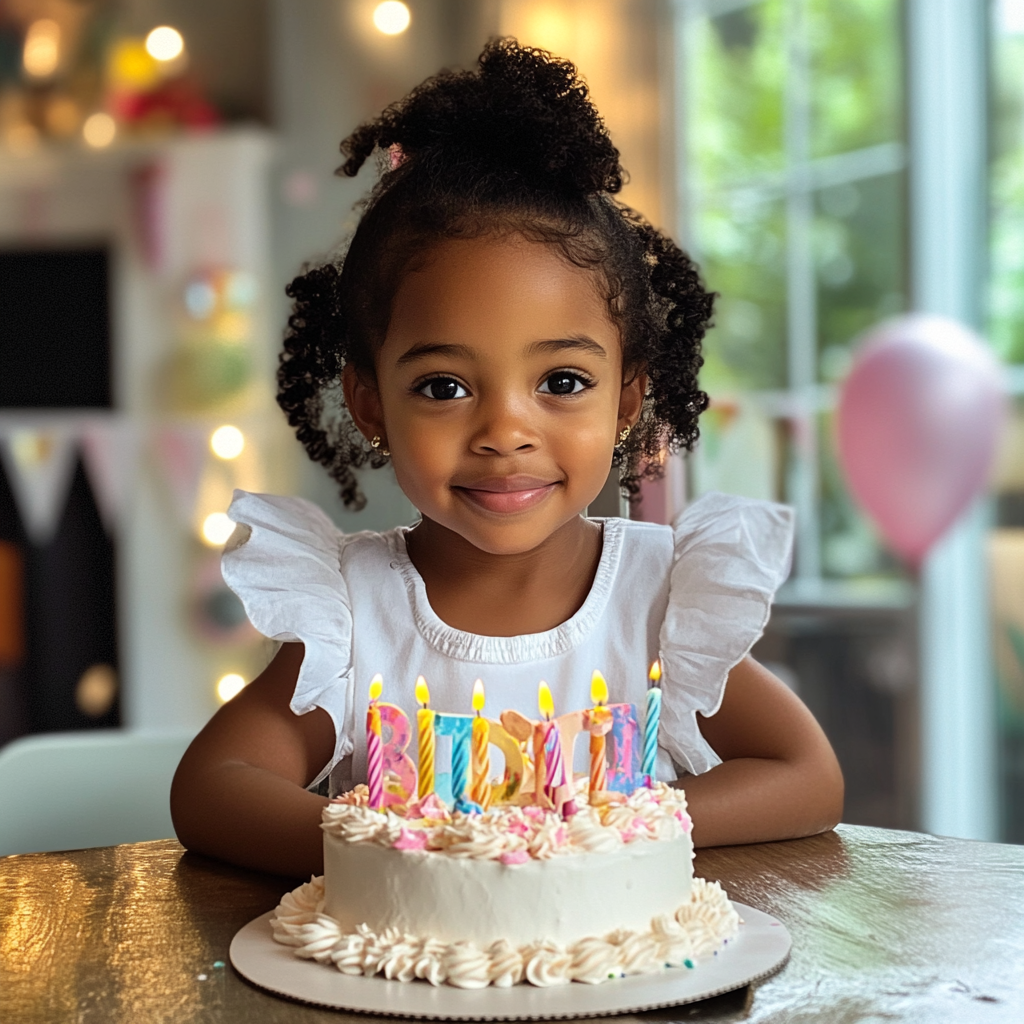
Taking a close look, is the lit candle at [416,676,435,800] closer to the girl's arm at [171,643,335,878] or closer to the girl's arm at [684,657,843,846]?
the girl's arm at [171,643,335,878]

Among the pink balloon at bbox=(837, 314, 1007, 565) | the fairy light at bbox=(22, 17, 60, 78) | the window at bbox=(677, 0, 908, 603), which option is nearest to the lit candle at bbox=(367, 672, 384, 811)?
the pink balloon at bbox=(837, 314, 1007, 565)

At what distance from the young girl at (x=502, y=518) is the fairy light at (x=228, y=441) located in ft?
11.0

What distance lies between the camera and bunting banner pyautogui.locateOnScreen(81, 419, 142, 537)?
15.5ft

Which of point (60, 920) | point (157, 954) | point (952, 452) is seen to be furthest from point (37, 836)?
point (952, 452)

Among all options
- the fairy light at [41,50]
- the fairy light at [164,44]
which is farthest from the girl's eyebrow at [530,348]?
the fairy light at [41,50]

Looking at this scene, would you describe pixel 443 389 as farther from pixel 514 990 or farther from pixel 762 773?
pixel 514 990

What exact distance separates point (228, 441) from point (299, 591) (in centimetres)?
357

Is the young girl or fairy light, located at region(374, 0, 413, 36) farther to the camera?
fairy light, located at region(374, 0, 413, 36)

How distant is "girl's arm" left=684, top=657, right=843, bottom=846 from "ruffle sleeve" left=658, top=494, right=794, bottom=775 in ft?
0.09

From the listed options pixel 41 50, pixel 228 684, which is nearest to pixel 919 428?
pixel 228 684

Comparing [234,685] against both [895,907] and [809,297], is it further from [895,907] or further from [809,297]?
[895,907]

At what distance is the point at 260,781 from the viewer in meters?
1.10

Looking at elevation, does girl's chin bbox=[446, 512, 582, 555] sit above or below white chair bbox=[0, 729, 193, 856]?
above

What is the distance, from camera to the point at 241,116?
500 centimetres
